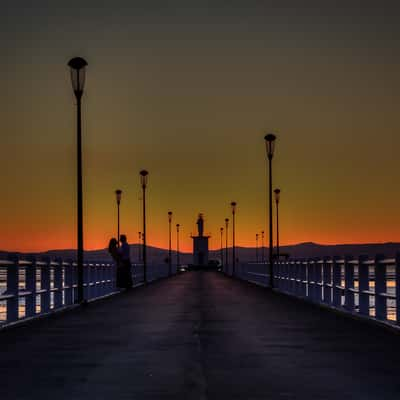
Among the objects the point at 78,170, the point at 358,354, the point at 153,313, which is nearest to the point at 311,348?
the point at 358,354

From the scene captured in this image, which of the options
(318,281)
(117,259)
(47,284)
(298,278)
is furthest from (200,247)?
(47,284)

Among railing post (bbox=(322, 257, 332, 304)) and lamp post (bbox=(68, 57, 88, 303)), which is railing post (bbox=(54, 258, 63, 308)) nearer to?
lamp post (bbox=(68, 57, 88, 303))

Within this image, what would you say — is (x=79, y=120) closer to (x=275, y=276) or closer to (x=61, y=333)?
(x=61, y=333)

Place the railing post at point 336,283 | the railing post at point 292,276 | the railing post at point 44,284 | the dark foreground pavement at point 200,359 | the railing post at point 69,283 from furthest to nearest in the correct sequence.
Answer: the railing post at point 292,276, the railing post at point 69,283, the railing post at point 336,283, the railing post at point 44,284, the dark foreground pavement at point 200,359

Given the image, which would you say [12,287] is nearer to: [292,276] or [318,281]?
[318,281]

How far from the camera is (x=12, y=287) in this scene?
61.5ft

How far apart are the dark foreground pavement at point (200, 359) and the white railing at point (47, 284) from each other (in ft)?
2.28

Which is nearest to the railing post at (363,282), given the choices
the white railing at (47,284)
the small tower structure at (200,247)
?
the white railing at (47,284)

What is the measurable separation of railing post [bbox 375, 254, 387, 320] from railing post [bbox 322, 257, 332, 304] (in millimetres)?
6816

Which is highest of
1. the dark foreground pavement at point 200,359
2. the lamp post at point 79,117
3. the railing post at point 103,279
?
the lamp post at point 79,117

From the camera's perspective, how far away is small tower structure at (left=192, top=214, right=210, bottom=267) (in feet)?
547

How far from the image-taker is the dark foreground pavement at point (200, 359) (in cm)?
959

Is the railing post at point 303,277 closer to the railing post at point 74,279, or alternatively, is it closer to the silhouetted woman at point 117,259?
the railing post at point 74,279

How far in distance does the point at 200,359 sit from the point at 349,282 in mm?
10426
